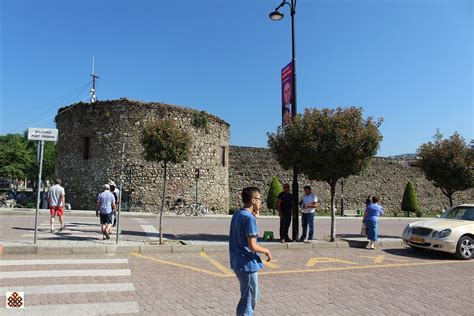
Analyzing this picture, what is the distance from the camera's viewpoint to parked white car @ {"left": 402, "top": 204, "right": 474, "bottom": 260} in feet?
32.7

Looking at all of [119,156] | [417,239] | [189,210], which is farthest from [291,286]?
[119,156]

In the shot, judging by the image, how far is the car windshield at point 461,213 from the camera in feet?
Result: 36.2

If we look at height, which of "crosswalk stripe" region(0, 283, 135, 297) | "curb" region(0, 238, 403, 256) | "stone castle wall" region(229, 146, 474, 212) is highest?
"stone castle wall" region(229, 146, 474, 212)

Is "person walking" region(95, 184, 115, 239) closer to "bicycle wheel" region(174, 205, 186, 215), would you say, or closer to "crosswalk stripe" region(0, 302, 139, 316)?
"crosswalk stripe" region(0, 302, 139, 316)

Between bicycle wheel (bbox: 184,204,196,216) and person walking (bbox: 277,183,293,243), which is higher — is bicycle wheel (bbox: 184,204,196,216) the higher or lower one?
the lower one

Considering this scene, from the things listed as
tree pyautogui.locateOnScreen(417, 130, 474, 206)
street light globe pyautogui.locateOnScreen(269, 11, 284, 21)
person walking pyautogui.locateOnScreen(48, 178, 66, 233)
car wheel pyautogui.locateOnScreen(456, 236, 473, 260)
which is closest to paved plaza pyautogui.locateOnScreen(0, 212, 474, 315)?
car wheel pyautogui.locateOnScreen(456, 236, 473, 260)

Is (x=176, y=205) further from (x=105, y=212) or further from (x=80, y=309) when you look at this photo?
(x=80, y=309)

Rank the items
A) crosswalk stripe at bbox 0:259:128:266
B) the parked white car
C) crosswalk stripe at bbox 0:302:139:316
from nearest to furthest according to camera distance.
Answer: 1. crosswalk stripe at bbox 0:302:139:316
2. crosswalk stripe at bbox 0:259:128:266
3. the parked white car

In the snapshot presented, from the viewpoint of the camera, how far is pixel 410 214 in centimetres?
3394

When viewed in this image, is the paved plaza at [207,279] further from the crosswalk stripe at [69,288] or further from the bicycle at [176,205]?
the bicycle at [176,205]

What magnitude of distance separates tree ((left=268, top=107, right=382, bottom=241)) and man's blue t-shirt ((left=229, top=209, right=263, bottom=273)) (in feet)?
25.2

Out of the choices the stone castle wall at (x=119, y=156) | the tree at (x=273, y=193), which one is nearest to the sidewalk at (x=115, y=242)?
the stone castle wall at (x=119, y=156)

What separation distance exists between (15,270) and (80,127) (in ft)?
59.5

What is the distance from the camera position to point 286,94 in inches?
507
